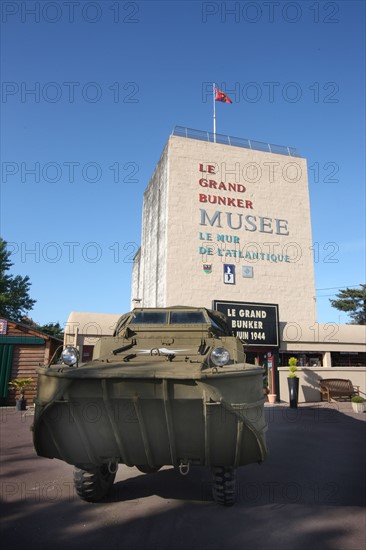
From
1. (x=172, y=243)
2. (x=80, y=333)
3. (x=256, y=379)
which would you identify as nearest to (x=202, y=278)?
(x=172, y=243)

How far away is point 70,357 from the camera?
425cm

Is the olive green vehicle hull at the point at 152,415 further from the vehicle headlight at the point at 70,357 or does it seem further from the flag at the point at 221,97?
the flag at the point at 221,97

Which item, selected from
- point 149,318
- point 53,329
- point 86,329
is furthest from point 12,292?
point 149,318

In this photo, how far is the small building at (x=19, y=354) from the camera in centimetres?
1533

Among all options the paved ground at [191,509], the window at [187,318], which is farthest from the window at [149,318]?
the paved ground at [191,509]

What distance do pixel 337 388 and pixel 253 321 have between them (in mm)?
4776

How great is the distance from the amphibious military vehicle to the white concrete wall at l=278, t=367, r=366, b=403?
13.6 metres

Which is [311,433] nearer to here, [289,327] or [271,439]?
[271,439]

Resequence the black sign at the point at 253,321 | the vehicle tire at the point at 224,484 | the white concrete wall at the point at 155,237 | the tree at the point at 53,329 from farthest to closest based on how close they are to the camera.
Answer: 1. the tree at the point at 53,329
2. the white concrete wall at the point at 155,237
3. the black sign at the point at 253,321
4. the vehicle tire at the point at 224,484

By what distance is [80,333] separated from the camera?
17203mm

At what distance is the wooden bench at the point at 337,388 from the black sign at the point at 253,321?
2.70m

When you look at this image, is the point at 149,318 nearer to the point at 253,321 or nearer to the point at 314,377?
the point at 253,321

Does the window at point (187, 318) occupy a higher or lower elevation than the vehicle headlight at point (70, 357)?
higher

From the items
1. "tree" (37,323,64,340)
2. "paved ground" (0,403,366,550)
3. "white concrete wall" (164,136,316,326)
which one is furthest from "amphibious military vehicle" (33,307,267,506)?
"tree" (37,323,64,340)
